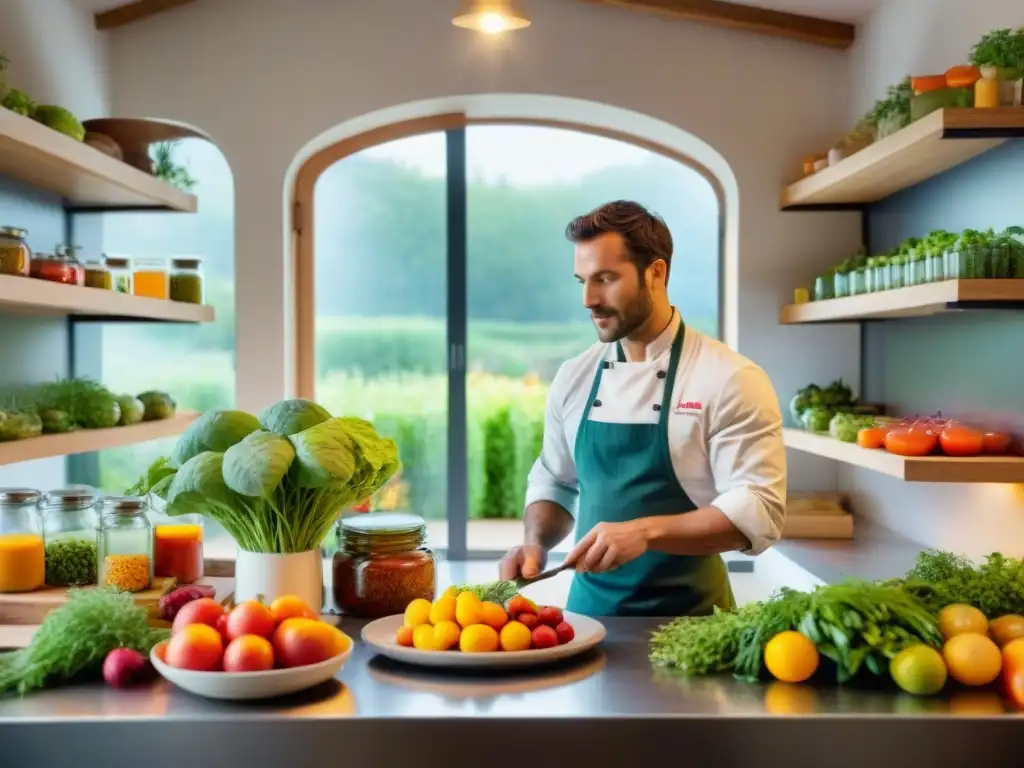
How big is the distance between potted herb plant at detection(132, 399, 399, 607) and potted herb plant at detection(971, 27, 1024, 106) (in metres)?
1.84

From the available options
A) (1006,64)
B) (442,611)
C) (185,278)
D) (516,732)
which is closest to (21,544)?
(442,611)

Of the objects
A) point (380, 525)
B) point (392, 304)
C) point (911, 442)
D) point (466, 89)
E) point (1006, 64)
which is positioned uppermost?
point (466, 89)

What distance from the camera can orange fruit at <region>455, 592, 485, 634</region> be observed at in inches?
75.9

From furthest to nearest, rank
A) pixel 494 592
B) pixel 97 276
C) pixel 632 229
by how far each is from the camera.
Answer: pixel 97 276 < pixel 632 229 < pixel 494 592

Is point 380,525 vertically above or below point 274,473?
below

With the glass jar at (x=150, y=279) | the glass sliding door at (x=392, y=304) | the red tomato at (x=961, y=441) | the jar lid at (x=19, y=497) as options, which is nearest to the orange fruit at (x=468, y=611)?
the jar lid at (x=19, y=497)

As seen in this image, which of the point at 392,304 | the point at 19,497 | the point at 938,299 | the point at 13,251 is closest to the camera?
the point at 19,497

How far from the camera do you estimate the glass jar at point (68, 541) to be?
2.42 meters

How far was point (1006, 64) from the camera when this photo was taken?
2.94 metres

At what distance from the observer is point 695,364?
2.65 metres

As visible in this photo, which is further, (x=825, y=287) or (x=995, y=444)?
(x=825, y=287)

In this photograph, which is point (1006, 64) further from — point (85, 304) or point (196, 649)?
point (85, 304)

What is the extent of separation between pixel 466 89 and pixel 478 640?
3185 millimetres

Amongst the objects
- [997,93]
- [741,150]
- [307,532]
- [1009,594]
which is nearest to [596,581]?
[307,532]
